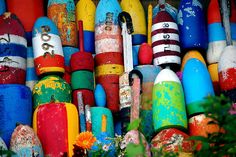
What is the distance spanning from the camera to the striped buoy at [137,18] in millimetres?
4145

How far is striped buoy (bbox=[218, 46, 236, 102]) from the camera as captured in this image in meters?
3.63

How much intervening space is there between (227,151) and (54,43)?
2035mm

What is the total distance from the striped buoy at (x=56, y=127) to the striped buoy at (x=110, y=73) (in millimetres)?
347

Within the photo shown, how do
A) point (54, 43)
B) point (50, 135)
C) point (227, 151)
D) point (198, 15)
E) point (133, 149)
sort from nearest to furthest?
point (133, 149) → point (227, 151) → point (50, 135) → point (54, 43) → point (198, 15)

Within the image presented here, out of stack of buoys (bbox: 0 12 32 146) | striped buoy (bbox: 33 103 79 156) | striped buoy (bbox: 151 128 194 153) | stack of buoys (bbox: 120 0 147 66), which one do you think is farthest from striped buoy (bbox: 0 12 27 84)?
striped buoy (bbox: 151 128 194 153)

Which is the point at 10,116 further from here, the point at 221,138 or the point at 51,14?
the point at 221,138

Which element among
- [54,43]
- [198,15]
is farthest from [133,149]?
[198,15]

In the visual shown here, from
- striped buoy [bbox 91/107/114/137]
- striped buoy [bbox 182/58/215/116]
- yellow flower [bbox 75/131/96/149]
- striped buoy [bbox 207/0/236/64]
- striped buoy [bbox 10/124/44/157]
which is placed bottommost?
yellow flower [bbox 75/131/96/149]

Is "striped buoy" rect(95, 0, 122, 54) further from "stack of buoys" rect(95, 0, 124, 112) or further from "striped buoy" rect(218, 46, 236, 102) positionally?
"striped buoy" rect(218, 46, 236, 102)

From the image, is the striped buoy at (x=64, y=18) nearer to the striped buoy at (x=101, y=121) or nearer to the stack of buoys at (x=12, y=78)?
the stack of buoys at (x=12, y=78)

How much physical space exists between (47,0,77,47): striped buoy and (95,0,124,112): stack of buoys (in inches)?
6.2

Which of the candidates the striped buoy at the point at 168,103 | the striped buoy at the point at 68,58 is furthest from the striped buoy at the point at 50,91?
the striped buoy at the point at 168,103

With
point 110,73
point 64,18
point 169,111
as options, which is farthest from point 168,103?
point 64,18

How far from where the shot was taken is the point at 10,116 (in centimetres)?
351
